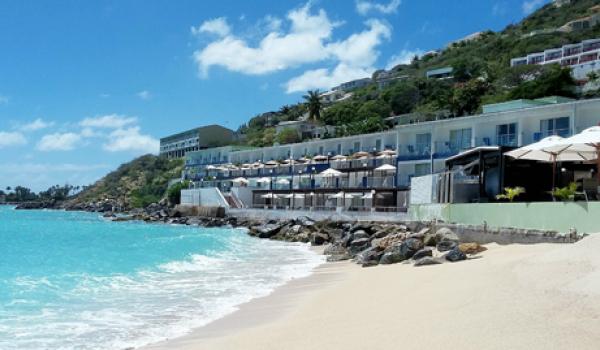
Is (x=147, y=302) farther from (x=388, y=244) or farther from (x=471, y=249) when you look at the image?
(x=388, y=244)

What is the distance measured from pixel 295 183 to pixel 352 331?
186 feet

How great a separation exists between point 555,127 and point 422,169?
13015 mm

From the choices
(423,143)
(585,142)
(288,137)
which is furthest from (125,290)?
(288,137)

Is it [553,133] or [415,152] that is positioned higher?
[553,133]

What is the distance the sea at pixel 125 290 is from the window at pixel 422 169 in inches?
750

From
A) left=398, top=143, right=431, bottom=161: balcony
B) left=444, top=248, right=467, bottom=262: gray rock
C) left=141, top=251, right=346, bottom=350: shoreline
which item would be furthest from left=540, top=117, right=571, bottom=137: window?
left=444, top=248, right=467, bottom=262: gray rock

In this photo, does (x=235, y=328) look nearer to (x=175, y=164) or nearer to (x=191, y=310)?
(x=191, y=310)

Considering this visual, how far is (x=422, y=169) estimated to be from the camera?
153 feet

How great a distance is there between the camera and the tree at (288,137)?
93025 mm

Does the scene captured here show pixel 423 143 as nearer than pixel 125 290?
No

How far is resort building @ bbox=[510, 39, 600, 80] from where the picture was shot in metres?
94.3

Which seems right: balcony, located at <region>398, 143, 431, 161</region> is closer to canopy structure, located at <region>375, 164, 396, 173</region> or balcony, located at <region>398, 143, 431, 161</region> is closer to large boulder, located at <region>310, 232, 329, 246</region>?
canopy structure, located at <region>375, 164, 396, 173</region>

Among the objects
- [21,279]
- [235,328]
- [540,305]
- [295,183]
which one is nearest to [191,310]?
[235,328]

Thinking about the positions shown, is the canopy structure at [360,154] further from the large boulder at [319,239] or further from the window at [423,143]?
the large boulder at [319,239]
